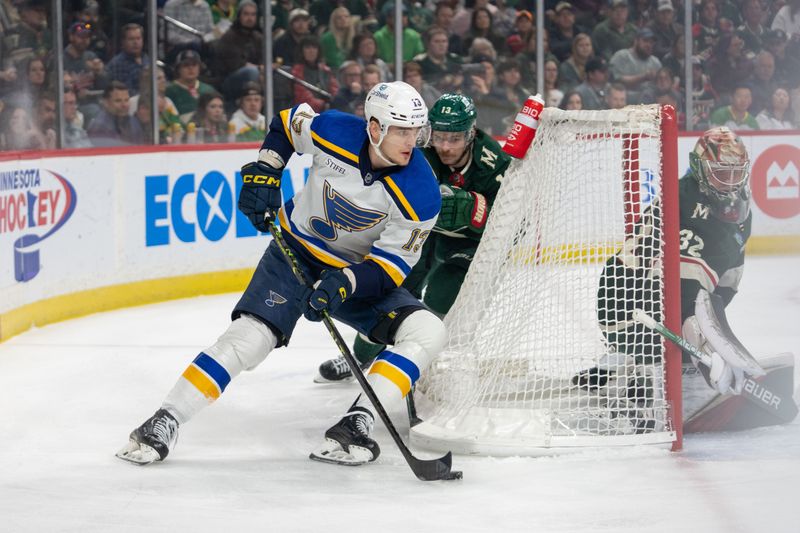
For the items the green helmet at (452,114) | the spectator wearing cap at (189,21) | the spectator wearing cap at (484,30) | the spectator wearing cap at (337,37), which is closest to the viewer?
the green helmet at (452,114)

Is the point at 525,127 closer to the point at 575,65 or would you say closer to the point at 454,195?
the point at 454,195

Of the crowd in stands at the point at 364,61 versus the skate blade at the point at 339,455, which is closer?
the skate blade at the point at 339,455

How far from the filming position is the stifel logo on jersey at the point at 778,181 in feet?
26.3

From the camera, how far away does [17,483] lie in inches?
131

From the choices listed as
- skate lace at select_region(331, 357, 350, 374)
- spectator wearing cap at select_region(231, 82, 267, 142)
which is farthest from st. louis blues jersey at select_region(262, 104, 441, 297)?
spectator wearing cap at select_region(231, 82, 267, 142)

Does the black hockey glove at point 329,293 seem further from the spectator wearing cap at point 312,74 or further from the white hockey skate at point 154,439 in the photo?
the spectator wearing cap at point 312,74

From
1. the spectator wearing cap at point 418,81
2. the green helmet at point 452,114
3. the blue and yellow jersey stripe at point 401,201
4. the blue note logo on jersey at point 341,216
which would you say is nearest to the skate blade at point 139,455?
the blue note logo on jersey at point 341,216

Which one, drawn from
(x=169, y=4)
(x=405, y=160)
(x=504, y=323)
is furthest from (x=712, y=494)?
(x=169, y=4)

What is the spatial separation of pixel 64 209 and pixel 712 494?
3645 millimetres

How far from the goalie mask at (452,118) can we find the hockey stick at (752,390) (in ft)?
2.83

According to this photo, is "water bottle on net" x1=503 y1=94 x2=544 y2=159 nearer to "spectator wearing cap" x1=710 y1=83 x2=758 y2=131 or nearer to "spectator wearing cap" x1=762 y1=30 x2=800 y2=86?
"spectator wearing cap" x1=710 y1=83 x2=758 y2=131

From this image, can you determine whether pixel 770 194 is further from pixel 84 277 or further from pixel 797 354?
pixel 84 277

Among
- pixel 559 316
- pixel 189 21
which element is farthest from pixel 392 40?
pixel 559 316

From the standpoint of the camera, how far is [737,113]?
8.34 meters
